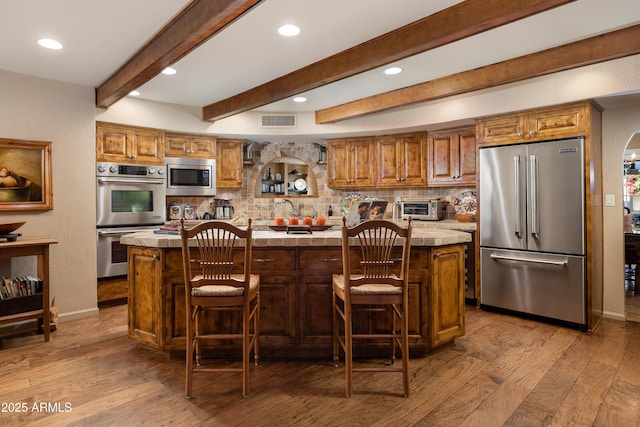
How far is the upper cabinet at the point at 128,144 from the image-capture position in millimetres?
4277

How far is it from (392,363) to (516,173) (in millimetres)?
→ 2435

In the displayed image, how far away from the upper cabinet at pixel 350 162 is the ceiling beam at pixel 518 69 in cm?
81

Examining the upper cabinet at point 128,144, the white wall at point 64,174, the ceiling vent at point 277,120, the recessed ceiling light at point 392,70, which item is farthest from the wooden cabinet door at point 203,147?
the recessed ceiling light at point 392,70

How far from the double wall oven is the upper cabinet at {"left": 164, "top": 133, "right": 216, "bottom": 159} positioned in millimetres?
394

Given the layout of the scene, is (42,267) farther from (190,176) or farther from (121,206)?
(190,176)

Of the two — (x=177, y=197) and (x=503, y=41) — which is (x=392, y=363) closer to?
(x=503, y=41)

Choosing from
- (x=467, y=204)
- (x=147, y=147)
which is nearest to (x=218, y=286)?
(x=147, y=147)

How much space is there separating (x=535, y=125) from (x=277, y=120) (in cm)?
320

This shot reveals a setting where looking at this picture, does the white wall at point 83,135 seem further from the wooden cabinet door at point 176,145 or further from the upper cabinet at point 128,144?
the wooden cabinet door at point 176,145

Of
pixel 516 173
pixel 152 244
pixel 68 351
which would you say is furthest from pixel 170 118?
pixel 516 173

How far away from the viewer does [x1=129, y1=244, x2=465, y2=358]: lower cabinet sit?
9.07 ft

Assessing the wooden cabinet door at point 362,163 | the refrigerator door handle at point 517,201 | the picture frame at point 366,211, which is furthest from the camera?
the wooden cabinet door at point 362,163

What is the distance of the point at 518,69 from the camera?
3.45 metres

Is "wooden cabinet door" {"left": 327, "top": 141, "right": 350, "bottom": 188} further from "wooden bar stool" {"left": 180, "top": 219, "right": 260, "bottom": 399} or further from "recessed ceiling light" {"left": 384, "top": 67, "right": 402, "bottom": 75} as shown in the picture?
"wooden bar stool" {"left": 180, "top": 219, "right": 260, "bottom": 399}
